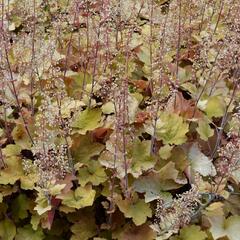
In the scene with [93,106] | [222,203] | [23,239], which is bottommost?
[23,239]

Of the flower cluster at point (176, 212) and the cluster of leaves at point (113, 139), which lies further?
the cluster of leaves at point (113, 139)

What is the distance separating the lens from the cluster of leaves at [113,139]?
297cm

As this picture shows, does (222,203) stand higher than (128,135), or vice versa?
(128,135)

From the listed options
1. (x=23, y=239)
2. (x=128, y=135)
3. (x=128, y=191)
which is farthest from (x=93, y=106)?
(x=23, y=239)

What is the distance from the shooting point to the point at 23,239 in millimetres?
3123

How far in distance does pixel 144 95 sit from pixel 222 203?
36.3 inches

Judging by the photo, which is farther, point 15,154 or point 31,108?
point 31,108

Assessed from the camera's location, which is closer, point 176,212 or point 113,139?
point 176,212

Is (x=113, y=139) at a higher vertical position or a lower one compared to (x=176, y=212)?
higher

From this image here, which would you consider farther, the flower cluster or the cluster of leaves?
the cluster of leaves

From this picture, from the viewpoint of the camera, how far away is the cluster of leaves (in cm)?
297

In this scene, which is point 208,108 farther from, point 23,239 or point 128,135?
point 23,239

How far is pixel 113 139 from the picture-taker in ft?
10.1

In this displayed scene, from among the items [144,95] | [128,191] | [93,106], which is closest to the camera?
[128,191]
